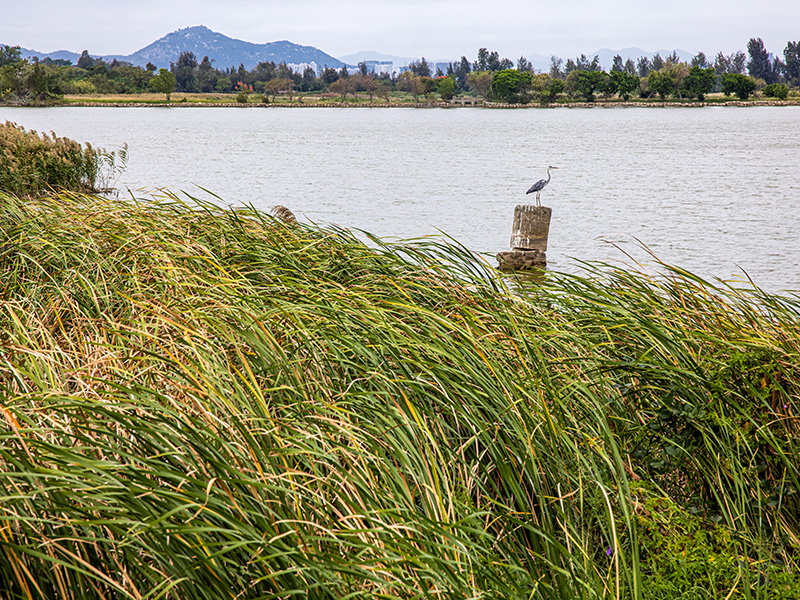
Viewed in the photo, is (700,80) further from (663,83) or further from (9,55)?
(9,55)

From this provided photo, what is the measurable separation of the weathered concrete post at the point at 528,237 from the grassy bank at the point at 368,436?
4950 mm

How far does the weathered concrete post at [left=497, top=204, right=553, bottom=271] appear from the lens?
939cm

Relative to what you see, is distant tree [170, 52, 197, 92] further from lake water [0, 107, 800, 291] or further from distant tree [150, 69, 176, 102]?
lake water [0, 107, 800, 291]

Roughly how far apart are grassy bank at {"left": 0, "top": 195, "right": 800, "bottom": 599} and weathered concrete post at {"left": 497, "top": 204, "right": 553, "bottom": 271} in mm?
4950

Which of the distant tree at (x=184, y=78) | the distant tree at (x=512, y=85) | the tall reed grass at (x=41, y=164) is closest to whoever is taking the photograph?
the tall reed grass at (x=41, y=164)

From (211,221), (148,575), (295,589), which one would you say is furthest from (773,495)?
(211,221)

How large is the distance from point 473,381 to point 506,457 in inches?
14.1

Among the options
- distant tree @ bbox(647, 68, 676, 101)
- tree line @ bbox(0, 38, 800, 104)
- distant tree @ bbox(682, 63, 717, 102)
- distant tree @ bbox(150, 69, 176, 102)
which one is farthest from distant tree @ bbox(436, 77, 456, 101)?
distant tree @ bbox(150, 69, 176, 102)

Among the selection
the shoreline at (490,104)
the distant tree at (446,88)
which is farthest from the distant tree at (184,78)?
the distant tree at (446,88)

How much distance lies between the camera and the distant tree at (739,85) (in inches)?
5881

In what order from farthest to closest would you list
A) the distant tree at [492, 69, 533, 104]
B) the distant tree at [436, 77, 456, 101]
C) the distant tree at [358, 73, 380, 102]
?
the distant tree at [358, 73, 380, 102]
the distant tree at [436, 77, 456, 101]
the distant tree at [492, 69, 533, 104]

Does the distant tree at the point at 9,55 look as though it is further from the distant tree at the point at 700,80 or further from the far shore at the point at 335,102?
the distant tree at the point at 700,80

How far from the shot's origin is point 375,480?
2361 mm

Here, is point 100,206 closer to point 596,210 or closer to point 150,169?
point 596,210
